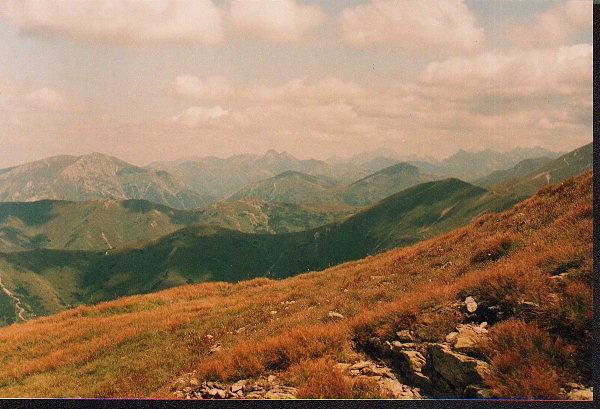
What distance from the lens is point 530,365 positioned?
570 centimetres

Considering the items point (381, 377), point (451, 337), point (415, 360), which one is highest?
point (451, 337)

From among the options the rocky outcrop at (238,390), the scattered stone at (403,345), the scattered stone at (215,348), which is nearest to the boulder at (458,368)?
the scattered stone at (403,345)

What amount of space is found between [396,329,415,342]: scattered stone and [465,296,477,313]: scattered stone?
56.8 inches

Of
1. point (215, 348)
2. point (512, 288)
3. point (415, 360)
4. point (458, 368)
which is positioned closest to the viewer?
point (458, 368)

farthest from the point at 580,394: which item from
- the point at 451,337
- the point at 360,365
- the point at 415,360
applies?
the point at 360,365

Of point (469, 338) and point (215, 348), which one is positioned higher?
point (469, 338)

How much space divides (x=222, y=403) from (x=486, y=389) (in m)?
5.13

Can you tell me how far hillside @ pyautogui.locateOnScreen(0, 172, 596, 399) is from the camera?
6004 millimetres

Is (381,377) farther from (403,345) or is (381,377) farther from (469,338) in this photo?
(469,338)

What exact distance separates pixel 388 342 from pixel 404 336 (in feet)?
1.22

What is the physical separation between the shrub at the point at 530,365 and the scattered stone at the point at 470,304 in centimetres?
131

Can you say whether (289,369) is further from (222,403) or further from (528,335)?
(528,335)

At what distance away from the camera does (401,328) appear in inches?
301

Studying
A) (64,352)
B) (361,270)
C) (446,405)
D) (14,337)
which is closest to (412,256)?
(361,270)
